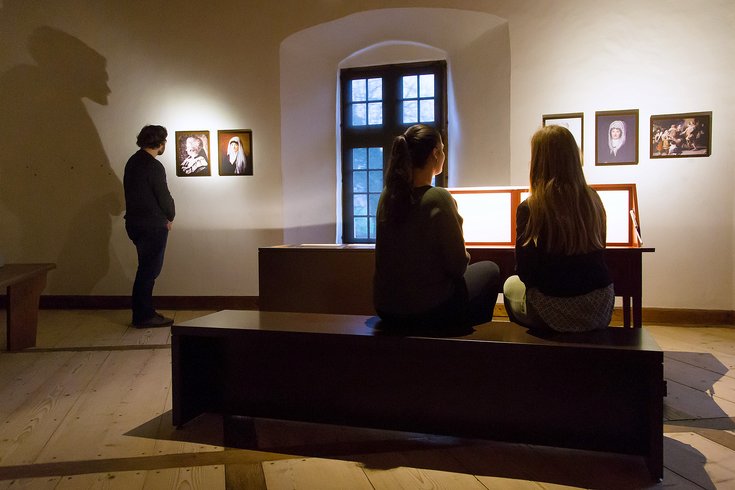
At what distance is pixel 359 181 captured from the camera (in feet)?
20.2

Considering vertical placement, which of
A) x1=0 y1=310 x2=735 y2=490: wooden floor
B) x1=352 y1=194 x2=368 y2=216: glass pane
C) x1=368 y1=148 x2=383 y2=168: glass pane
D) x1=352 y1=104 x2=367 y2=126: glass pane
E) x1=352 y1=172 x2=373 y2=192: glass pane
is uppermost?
x1=352 y1=104 x2=367 y2=126: glass pane

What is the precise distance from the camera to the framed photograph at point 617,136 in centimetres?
487

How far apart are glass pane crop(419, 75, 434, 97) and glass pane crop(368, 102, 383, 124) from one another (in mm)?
469

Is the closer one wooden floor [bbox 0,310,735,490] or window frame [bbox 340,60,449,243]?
wooden floor [bbox 0,310,735,490]

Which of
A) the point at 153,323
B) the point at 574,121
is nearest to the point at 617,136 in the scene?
the point at 574,121

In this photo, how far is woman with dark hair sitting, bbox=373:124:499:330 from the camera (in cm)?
216

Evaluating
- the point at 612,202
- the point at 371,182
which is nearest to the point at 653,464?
the point at 612,202

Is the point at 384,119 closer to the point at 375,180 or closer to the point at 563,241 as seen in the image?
the point at 375,180

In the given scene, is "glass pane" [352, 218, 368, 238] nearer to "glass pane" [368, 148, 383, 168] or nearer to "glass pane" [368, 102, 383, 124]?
"glass pane" [368, 148, 383, 168]

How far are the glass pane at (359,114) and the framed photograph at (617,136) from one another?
2.43 m

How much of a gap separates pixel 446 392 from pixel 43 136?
211 inches

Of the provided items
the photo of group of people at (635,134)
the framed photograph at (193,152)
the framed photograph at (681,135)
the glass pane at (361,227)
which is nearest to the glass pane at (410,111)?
the glass pane at (361,227)

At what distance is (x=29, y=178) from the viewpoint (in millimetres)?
5793

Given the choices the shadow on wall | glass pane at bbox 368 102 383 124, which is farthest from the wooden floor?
glass pane at bbox 368 102 383 124
